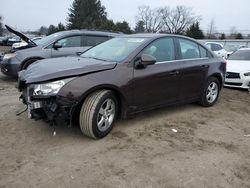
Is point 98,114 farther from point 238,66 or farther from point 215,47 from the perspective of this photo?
point 215,47

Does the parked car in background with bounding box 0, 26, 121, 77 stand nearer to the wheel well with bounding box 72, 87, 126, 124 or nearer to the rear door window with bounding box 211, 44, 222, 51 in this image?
the wheel well with bounding box 72, 87, 126, 124

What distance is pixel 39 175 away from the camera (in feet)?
11.1

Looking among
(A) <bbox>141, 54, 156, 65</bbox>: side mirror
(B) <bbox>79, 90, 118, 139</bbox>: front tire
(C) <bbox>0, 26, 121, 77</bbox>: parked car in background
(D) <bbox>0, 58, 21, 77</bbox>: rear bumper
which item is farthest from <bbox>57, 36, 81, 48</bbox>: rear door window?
(B) <bbox>79, 90, 118, 139</bbox>: front tire

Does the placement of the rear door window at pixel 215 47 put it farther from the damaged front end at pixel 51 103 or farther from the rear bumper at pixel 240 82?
the damaged front end at pixel 51 103

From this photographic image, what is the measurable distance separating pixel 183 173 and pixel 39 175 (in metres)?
1.67

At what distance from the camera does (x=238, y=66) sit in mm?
9281

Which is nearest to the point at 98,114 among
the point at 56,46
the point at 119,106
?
the point at 119,106

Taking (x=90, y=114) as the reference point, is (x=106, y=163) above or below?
below

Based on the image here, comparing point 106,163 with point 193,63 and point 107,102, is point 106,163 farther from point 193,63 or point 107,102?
point 193,63

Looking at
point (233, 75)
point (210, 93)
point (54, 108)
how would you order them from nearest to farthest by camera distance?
point (54, 108)
point (210, 93)
point (233, 75)

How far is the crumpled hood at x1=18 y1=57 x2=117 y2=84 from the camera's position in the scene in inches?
159

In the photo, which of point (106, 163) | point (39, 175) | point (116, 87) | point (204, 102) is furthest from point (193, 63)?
point (39, 175)

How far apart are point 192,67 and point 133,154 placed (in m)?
2.58

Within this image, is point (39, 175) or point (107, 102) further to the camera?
point (107, 102)
